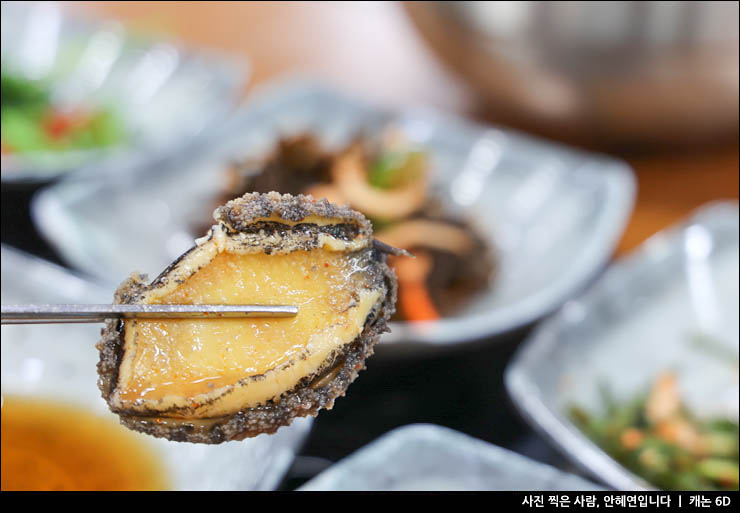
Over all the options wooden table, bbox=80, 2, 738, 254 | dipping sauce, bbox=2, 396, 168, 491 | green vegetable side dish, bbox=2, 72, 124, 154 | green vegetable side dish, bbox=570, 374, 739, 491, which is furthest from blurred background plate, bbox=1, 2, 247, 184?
green vegetable side dish, bbox=570, 374, 739, 491

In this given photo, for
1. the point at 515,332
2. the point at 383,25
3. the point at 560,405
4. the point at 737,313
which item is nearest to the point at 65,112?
the point at 383,25

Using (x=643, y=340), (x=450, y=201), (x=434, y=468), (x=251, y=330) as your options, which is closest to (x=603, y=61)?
(x=450, y=201)

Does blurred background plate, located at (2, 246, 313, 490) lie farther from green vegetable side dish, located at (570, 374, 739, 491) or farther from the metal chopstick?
green vegetable side dish, located at (570, 374, 739, 491)

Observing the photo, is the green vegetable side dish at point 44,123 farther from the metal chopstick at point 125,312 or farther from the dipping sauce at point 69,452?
the metal chopstick at point 125,312

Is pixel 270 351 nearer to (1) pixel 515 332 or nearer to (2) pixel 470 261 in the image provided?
(1) pixel 515 332

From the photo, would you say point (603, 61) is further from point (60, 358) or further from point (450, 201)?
point (60, 358)
